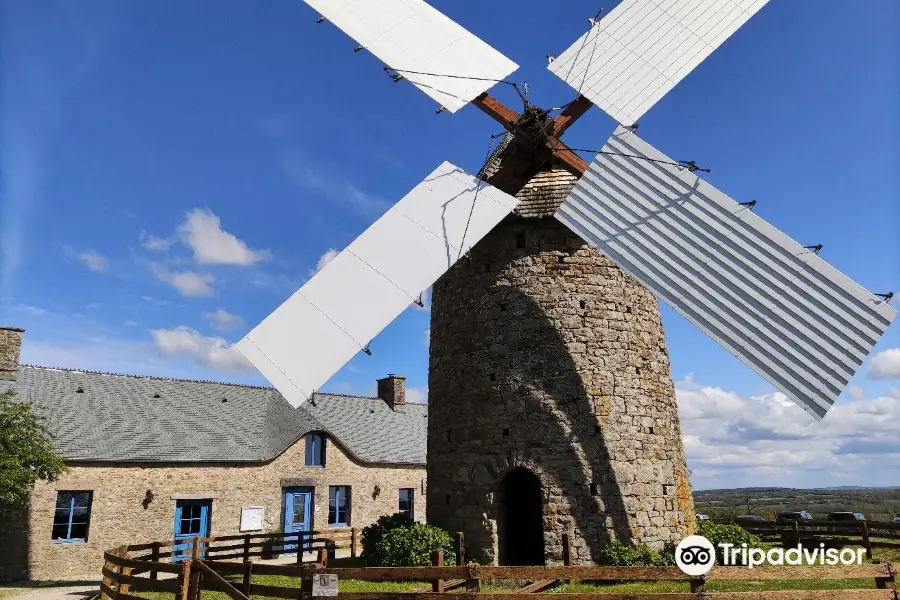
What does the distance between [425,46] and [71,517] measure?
638 inches

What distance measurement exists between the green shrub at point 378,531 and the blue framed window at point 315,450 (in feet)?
37.0

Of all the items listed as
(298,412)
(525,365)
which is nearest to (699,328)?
(525,365)

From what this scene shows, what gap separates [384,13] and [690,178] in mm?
6793

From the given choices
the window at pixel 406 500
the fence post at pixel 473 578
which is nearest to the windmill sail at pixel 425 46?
the fence post at pixel 473 578

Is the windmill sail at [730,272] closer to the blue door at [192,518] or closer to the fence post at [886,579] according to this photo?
the fence post at [886,579]

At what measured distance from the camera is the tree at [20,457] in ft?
48.9

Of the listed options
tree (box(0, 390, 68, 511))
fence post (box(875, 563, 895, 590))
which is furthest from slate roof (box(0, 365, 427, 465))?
fence post (box(875, 563, 895, 590))

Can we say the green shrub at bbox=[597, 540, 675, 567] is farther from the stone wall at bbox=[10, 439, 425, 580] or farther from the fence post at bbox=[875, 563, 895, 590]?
the stone wall at bbox=[10, 439, 425, 580]

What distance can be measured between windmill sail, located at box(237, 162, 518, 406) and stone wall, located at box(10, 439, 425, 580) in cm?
1178

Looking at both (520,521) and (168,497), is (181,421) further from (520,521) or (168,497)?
(520,521)

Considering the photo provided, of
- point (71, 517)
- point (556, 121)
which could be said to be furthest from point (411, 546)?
point (71, 517)

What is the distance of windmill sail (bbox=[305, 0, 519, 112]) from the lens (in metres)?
11.5

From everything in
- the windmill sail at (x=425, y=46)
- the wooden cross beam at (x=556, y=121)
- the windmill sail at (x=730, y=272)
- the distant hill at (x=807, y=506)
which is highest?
the windmill sail at (x=425, y=46)

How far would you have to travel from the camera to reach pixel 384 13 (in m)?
12.1
